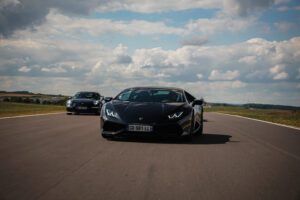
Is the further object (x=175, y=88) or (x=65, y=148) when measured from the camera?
(x=175, y=88)

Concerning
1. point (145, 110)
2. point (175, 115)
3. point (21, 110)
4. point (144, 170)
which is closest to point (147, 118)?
point (145, 110)

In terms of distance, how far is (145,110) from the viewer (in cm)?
755

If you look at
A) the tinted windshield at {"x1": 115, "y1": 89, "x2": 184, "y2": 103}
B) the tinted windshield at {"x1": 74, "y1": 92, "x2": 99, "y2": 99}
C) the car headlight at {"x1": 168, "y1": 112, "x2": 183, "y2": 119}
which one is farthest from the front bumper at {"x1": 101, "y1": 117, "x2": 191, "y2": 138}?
the tinted windshield at {"x1": 74, "y1": 92, "x2": 99, "y2": 99}

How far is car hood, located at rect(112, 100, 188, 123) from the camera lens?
734cm

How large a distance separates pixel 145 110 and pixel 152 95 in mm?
1191

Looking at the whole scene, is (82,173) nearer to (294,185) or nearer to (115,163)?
(115,163)

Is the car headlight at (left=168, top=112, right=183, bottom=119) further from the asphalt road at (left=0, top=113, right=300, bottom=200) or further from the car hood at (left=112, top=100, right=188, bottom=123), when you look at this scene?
the asphalt road at (left=0, top=113, right=300, bottom=200)

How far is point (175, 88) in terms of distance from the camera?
30.2 ft

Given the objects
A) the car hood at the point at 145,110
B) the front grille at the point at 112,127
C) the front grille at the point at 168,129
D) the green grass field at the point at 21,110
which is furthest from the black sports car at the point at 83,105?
the front grille at the point at 168,129

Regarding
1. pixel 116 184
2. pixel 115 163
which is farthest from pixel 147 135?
pixel 116 184

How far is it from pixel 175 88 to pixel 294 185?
533 centimetres

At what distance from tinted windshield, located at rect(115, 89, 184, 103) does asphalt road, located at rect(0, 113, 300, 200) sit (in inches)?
52.3

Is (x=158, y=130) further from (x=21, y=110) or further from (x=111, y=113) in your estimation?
(x=21, y=110)

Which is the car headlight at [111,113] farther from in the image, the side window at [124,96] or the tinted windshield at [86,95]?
the tinted windshield at [86,95]
